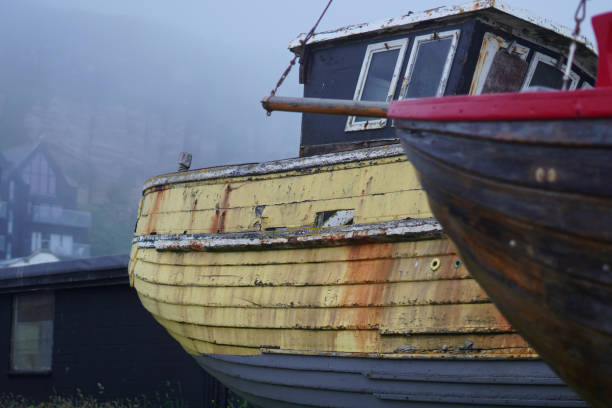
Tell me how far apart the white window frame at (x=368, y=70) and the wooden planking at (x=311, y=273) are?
1.52m

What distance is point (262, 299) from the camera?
551cm

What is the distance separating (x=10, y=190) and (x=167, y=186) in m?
49.9

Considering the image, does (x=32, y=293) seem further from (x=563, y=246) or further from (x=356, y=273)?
(x=563, y=246)

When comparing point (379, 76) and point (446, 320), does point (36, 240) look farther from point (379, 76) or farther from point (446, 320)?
point (446, 320)

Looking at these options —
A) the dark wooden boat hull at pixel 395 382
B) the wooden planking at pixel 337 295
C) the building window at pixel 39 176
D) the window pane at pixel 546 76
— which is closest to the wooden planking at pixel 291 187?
the wooden planking at pixel 337 295

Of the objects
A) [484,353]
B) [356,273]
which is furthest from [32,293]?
[484,353]

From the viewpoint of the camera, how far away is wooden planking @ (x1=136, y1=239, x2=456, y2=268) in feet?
15.4

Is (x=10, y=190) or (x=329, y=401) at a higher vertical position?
(x=10, y=190)

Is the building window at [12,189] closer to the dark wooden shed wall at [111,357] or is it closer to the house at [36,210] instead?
the house at [36,210]

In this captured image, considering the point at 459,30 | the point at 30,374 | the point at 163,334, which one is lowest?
the point at 30,374

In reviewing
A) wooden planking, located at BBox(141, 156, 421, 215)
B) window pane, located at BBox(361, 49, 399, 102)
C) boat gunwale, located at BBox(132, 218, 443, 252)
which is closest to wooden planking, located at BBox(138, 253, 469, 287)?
boat gunwale, located at BBox(132, 218, 443, 252)

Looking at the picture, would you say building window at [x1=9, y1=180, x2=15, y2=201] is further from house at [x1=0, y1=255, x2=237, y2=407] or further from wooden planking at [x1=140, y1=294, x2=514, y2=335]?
wooden planking at [x1=140, y1=294, x2=514, y2=335]

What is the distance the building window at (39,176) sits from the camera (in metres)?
56.1

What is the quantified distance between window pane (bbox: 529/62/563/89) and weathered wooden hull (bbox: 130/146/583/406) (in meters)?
1.70
